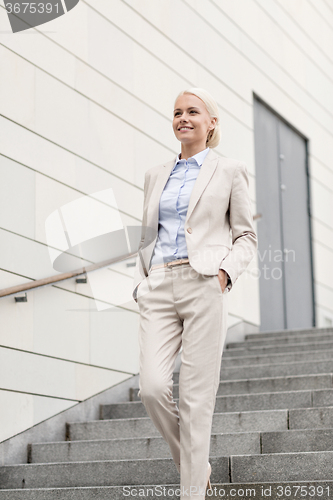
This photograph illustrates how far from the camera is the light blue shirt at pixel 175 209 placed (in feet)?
10.1

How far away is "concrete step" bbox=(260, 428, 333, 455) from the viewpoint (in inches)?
153

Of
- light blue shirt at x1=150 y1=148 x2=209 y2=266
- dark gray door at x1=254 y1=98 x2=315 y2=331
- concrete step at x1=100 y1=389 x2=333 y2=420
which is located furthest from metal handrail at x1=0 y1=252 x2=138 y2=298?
dark gray door at x1=254 y1=98 x2=315 y2=331

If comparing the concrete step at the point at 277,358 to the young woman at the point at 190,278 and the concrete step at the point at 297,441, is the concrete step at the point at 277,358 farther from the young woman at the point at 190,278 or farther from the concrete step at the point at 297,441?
the young woman at the point at 190,278

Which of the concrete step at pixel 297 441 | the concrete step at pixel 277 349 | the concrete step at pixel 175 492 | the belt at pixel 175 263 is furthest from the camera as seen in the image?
the concrete step at pixel 277 349

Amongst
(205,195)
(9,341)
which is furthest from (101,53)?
(205,195)

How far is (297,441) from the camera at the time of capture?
3963mm

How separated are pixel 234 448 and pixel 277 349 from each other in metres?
2.19

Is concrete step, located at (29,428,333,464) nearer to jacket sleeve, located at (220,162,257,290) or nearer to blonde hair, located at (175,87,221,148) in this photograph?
jacket sleeve, located at (220,162,257,290)

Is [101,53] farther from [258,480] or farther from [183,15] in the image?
[258,480]

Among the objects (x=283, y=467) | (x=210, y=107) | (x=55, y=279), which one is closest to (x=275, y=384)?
(x=283, y=467)

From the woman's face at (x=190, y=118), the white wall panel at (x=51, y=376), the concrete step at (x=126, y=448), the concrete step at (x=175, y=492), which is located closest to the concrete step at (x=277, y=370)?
the white wall panel at (x=51, y=376)

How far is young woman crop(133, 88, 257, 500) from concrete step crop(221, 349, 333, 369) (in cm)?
262

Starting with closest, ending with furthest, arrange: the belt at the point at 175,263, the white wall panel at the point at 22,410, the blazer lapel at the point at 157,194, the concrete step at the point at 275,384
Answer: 1. the belt at the point at 175,263
2. the blazer lapel at the point at 157,194
3. the white wall panel at the point at 22,410
4. the concrete step at the point at 275,384

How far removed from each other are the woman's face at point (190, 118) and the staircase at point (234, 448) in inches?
62.0
